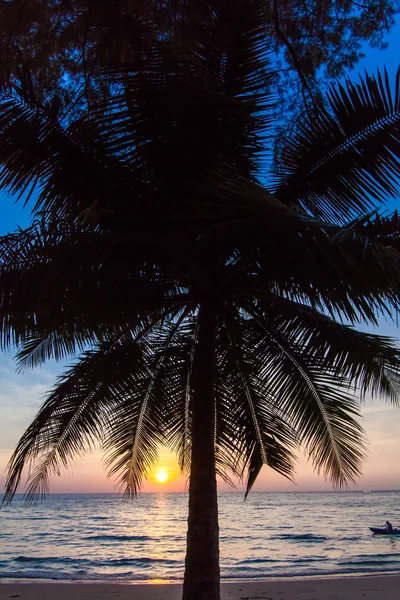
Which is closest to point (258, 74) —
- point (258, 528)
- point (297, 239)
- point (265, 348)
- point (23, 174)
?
point (297, 239)

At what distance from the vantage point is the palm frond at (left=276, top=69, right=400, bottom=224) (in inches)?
182

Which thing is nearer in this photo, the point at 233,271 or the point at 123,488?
the point at 233,271

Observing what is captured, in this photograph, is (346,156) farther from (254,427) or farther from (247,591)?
(247,591)

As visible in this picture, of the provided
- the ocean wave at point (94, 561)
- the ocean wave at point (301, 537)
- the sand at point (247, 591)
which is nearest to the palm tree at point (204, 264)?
the sand at point (247, 591)

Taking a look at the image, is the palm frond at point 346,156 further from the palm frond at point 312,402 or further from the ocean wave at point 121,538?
the ocean wave at point 121,538

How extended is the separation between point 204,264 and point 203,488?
2.19 m

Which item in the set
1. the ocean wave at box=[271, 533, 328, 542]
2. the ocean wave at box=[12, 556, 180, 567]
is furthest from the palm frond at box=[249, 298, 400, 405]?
the ocean wave at box=[271, 533, 328, 542]

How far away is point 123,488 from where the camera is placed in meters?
7.27

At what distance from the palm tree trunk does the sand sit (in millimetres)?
4358

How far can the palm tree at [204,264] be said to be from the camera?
13.8 feet

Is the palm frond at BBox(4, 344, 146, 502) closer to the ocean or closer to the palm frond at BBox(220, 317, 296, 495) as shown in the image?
the palm frond at BBox(220, 317, 296, 495)

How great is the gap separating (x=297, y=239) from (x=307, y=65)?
3538 millimetres

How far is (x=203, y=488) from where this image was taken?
17.2ft

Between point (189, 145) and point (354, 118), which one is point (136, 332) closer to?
point (189, 145)
